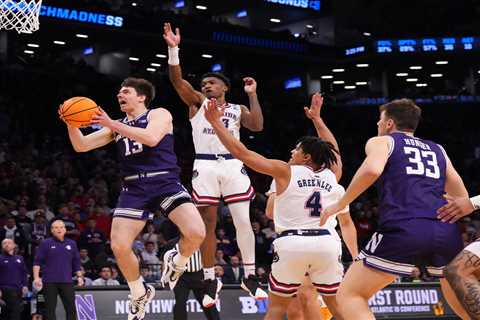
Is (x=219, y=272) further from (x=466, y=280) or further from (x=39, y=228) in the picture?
(x=466, y=280)

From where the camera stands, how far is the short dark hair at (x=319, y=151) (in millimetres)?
7379

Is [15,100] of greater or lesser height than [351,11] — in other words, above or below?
below

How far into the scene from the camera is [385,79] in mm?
37031

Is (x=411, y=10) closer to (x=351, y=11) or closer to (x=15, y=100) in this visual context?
(x=351, y=11)

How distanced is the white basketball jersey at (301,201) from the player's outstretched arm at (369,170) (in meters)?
0.95

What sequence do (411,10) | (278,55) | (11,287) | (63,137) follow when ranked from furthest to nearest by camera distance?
(411,10) < (278,55) < (63,137) < (11,287)

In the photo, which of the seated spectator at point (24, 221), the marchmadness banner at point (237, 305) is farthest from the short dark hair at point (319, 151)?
the seated spectator at point (24, 221)

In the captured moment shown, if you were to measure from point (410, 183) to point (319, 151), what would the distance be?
142cm

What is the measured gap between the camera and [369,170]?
5949 mm

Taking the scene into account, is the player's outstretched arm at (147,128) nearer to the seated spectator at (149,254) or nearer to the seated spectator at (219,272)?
the seated spectator at (219,272)

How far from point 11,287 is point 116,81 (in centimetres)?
1554

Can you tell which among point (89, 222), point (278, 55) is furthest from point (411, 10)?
point (89, 222)

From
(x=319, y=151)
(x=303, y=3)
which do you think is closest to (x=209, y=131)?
(x=319, y=151)

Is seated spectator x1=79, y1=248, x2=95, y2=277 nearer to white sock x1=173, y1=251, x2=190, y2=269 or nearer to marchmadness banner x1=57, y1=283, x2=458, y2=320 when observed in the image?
marchmadness banner x1=57, y1=283, x2=458, y2=320
